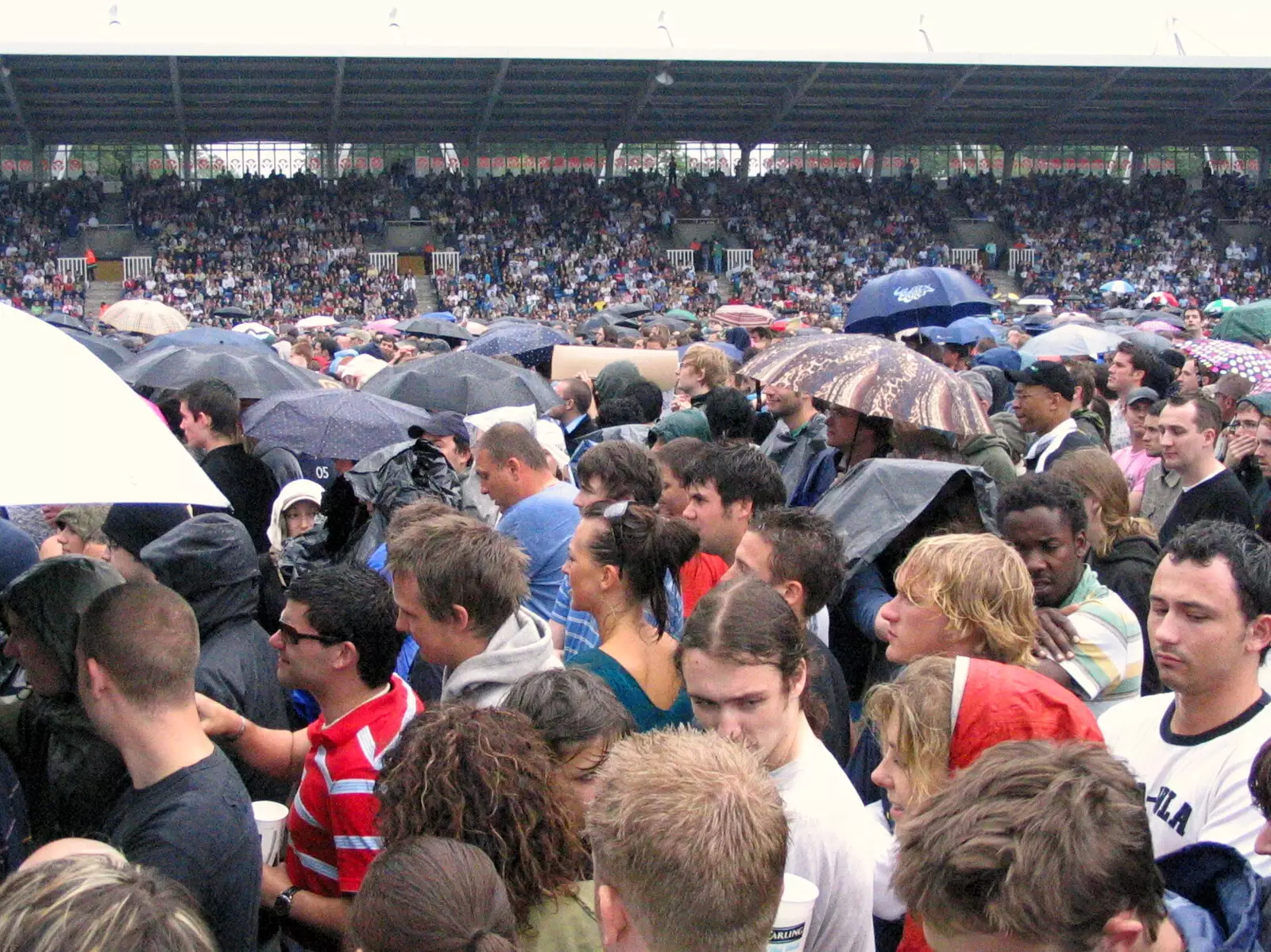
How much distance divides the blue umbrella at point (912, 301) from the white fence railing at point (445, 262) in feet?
102

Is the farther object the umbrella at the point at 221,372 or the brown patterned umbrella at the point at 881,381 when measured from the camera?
the umbrella at the point at 221,372

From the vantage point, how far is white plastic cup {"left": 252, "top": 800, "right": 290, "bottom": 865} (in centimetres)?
299

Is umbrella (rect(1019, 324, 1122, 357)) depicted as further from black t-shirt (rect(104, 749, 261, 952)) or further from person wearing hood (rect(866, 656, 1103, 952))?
black t-shirt (rect(104, 749, 261, 952))

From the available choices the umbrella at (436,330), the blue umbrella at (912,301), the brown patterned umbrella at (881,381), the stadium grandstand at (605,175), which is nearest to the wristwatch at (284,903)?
the brown patterned umbrella at (881,381)

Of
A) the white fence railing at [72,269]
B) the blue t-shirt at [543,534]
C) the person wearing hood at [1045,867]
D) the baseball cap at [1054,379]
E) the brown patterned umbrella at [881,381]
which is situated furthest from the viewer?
the white fence railing at [72,269]

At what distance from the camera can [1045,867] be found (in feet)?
5.97

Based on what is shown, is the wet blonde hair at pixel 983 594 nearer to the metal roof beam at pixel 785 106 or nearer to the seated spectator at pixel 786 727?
the seated spectator at pixel 786 727

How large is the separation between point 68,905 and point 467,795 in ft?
2.43

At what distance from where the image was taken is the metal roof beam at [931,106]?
38.4 m

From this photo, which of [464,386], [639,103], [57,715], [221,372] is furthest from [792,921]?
[639,103]

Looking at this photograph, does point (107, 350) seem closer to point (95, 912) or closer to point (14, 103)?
point (95, 912)

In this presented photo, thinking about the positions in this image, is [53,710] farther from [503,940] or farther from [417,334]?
[417,334]

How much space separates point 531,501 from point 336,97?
36.1 meters

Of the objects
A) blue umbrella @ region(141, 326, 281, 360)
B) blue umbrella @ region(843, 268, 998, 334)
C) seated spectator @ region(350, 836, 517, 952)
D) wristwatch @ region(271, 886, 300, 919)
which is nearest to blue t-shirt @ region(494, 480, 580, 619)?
wristwatch @ region(271, 886, 300, 919)
